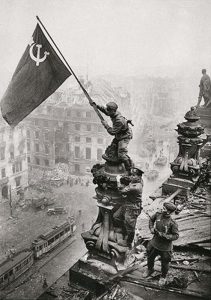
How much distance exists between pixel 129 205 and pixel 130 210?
100 millimetres

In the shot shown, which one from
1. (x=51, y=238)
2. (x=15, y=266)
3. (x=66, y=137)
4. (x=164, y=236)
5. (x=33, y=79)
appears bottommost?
(x=15, y=266)

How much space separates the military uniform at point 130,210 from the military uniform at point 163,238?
0.44 meters

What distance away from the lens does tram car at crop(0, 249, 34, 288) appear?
2105 cm

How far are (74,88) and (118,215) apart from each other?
4210 cm

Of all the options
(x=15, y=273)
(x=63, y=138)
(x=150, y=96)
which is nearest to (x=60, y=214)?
(x=15, y=273)

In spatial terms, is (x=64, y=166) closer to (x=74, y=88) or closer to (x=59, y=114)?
(x=59, y=114)

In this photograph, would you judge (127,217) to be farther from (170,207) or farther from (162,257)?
(162,257)

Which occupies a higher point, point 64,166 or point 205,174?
point 205,174

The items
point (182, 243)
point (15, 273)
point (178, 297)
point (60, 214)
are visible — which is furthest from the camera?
point (60, 214)

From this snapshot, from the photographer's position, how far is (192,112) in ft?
34.8

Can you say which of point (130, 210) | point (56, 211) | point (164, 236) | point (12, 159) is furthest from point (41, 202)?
point (164, 236)

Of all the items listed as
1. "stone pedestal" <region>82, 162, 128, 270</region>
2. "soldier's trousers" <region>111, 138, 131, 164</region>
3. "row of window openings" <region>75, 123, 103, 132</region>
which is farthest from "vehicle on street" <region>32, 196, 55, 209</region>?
"soldier's trousers" <region>111, 138, 131, 164</region>

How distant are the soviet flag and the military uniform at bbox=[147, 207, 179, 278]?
437 centimetres

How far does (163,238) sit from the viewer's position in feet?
19.5
